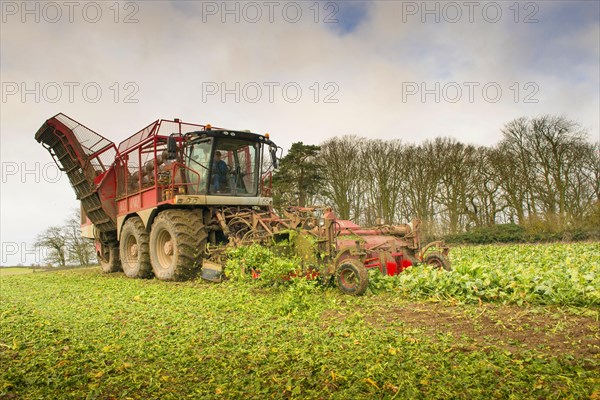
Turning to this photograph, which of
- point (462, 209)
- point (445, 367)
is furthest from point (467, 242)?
point (445, 367)

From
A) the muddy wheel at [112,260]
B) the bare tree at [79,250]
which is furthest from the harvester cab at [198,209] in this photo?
the bare tree at [79,250]

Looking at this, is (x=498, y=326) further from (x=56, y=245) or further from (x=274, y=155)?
(x=56, y=245)

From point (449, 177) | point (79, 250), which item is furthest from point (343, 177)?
point (79, 250)

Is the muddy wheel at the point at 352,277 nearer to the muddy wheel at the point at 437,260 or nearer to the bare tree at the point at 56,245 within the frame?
the muddy wheel at the point at 437,260

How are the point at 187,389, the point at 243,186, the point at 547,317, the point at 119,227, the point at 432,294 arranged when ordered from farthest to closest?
the point at 119,227
the point at 243,186
the point at 432,294
the point at 547,317
the point at 187,389

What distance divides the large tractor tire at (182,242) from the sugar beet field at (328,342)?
6.50 feet

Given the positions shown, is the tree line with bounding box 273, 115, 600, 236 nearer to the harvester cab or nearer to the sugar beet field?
the harvester cab

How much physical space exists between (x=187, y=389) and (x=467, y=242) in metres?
20.2

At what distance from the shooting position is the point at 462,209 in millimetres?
24641

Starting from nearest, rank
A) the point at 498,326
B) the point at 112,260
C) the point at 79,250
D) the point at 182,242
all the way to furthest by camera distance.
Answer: the point at 498,326 → the point at 182,242 → the point at 112,260 → the point at 79,250

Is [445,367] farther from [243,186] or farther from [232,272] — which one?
[243,186]

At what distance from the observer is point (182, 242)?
874 cm

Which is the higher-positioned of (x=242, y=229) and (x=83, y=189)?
(x=83, y=189)

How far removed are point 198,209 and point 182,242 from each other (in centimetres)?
105
